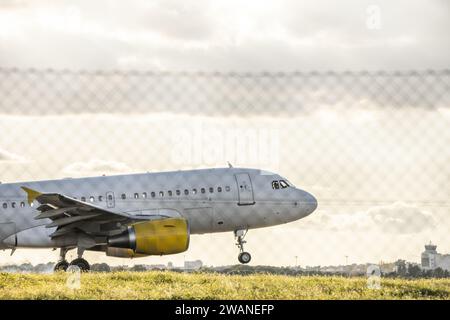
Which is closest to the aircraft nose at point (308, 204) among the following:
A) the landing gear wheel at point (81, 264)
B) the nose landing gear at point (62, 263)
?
the landing gear wheel at point (81, 264)

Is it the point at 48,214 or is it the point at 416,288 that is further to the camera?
the point at 48,214

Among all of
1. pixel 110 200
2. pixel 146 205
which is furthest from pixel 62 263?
pixel 146 205

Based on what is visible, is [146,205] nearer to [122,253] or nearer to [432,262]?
[122,253]

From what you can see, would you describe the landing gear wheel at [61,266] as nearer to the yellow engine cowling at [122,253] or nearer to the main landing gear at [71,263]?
the main landing gear at [71,263]

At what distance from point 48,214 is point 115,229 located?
2.57 m

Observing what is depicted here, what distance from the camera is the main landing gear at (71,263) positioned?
25.8 metres

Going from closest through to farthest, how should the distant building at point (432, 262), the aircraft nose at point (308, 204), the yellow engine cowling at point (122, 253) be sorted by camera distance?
1. the distant building at point (432, 262)
2. the yellow engine cowling at point (122, 253)
3. the aircraft nose at point (308, 204)

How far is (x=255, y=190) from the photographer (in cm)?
2812

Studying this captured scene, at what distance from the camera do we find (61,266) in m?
26.9

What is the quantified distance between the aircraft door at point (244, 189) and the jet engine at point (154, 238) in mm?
6669

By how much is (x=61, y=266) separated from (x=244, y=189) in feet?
21.4

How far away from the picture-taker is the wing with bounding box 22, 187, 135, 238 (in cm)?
2391
